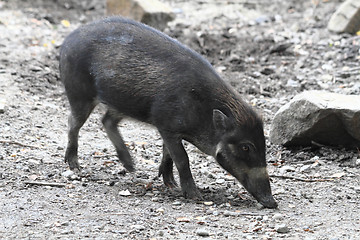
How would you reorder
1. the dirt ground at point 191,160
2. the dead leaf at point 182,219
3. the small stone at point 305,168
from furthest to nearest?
the small stone at point 305,168
the dead leaf at point 182,219
the dirt ground at point 191,160

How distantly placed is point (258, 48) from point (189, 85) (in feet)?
18.8

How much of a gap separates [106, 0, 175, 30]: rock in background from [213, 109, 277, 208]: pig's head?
6.60 m

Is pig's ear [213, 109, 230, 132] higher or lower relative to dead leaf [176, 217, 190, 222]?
higher

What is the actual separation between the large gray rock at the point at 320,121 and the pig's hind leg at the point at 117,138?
186cm

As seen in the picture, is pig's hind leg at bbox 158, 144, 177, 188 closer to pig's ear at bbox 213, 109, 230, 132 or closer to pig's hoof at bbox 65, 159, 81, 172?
pig's ear at bbox 213, 109, 230, 132

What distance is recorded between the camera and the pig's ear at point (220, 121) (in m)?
6.18

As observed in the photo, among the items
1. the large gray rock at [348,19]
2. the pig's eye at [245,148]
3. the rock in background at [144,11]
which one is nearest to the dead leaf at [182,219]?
the pig's eye at [245,148]

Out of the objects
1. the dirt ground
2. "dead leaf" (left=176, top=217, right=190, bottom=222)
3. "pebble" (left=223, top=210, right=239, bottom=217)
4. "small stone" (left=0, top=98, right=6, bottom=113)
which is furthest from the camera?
"small stone" (left=0, top=98, right=6, bottom=113)

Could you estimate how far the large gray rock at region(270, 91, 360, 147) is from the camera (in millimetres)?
7059

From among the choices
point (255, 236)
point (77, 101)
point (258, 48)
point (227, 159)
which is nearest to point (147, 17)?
point (258, 48)

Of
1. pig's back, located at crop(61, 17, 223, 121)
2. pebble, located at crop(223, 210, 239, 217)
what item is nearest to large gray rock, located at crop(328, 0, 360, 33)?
pig's back, located at crop(61, 17, 223, 121)

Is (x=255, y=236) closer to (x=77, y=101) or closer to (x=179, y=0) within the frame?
(x=77, y=101)

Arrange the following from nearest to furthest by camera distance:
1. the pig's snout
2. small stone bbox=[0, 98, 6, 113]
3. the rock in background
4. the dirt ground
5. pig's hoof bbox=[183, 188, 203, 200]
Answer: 1. the dirt ground
2. the pig's snout
3. pig's hoof bbox=[183, 188, 203, 200]
4. small stone bbox=[0, 98, 6, 113]
5. the rock in background

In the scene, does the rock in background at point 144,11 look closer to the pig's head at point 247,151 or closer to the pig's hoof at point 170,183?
the pig's hoof at point 170,183
